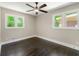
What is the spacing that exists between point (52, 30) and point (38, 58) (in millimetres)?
530

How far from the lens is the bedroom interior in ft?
4.10

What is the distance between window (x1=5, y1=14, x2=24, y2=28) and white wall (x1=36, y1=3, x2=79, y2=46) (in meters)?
0.30

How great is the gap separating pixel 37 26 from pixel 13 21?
0.41 metres

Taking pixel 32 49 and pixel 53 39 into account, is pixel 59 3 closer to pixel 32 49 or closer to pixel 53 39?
pixel 53 39

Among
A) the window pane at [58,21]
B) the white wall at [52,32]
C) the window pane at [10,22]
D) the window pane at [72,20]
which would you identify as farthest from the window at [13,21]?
the window pane at [72,20]

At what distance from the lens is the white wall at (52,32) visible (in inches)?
53.6

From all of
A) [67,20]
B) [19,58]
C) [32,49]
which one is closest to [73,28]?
[67,20]

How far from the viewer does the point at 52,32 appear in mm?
1429

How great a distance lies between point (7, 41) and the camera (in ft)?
4.31

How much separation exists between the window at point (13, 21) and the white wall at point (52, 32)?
0.97 feet

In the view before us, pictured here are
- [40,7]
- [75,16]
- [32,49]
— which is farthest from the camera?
[32,49]

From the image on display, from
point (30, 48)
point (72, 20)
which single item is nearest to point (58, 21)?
point (72, 20)

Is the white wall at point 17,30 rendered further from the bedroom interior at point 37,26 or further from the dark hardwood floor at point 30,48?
the dark hardwood floor at point 30,48

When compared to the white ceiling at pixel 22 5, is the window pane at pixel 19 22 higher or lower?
lower
